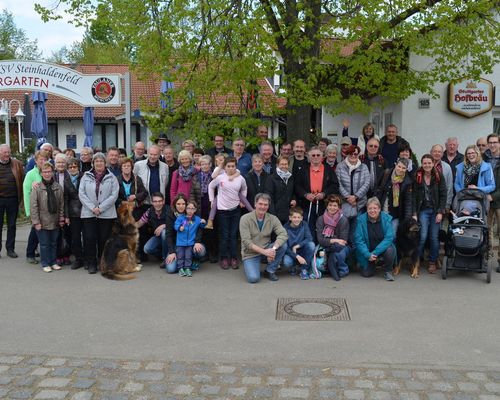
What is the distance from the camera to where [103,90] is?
11953 millimetres

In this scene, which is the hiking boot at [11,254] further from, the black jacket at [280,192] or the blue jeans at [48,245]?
the black jacket at [280,192]

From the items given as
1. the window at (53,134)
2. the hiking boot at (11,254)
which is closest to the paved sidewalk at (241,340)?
the hiking boot at (11,254)

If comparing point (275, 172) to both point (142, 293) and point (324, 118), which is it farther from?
point (324, 118)

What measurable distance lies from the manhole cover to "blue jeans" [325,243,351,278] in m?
1.15

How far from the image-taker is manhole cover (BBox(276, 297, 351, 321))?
21.1 feet

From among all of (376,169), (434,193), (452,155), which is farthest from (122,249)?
(452,155)

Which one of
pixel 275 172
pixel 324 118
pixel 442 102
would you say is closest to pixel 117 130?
pixel 324 118

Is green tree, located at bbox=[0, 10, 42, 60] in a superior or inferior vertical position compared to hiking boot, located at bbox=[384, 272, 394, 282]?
superior

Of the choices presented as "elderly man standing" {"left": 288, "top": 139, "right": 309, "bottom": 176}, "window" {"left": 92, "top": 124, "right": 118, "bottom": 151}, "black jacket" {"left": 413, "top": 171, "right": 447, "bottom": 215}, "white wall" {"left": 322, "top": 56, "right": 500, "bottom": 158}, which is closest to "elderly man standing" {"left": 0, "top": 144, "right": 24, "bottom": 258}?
"elderly man standing" {"left": 288, "top": 139, "right": 309, "bottom": 176}

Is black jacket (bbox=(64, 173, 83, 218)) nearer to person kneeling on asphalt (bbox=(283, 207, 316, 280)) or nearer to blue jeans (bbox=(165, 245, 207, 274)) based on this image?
blue jeans (bbox=(165, 245, 207, 274))

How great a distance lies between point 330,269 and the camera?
818cm

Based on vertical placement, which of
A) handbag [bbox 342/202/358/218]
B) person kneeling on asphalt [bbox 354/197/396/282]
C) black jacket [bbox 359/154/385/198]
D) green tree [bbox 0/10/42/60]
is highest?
green tree [bbox 0/10/42/60]

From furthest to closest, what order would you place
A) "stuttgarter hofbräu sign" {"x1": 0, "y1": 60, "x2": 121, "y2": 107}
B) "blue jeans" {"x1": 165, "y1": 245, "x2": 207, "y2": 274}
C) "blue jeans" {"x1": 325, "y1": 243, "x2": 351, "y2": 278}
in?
"stuttgarter hofbräu sign" {"x1": 0, "y1": 60, "x2": 121, "y2": 107} < "blue jeans" {"x1": 165, "y1": 245, "x2": 207, "y2": 274} < "blue jeans" {"x1": 325, "y1": 243, "x2": 351, "y2": 278}

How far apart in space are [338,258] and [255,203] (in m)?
1.47
